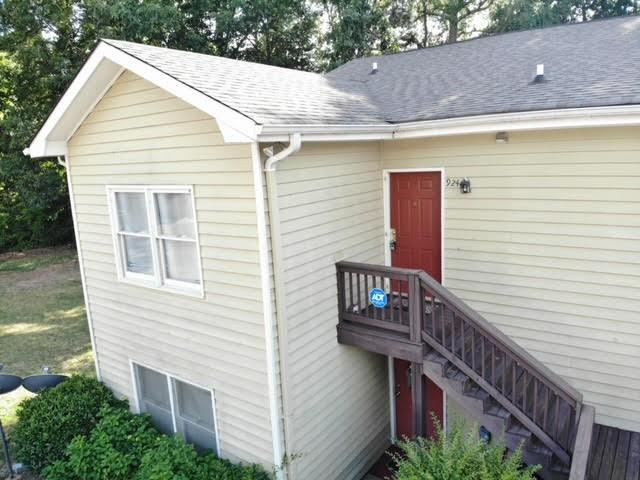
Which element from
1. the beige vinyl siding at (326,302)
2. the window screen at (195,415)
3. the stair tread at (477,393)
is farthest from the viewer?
the window screen at (195,415)

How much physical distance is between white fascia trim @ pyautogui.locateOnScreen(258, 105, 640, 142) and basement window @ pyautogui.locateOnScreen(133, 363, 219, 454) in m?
3.60

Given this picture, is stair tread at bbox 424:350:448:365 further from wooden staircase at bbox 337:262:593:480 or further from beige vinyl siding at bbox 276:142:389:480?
beige vinyl siding at bbox 276:142:389:480

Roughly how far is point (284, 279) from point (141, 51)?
127 inches

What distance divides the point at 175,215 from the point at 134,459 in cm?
322

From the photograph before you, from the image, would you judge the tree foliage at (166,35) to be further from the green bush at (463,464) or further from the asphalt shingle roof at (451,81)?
the green bush at (463,464)

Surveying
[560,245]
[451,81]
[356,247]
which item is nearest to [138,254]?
[356,247]

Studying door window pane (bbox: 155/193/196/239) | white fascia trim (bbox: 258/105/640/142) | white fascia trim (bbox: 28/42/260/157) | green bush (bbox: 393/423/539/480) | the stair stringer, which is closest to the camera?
green bush (bbox: 393/423/539/480)

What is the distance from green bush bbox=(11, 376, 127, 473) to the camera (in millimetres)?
6633

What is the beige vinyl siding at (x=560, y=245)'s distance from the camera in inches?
214

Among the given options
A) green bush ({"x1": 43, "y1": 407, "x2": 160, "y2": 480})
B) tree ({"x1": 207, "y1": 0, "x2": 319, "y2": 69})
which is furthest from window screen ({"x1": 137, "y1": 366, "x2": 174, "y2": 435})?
tree ({"x1": 207, "y1": 0, "x2": 319, "y2": 69})

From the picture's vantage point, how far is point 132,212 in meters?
6.55

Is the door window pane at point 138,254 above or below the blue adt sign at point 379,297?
above

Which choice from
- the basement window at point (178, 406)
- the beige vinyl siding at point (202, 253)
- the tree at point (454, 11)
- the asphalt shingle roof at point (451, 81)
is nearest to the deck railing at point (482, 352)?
the beige vinyl siding at point (202, 253)

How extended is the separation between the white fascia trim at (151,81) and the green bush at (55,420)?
12.0 ft
